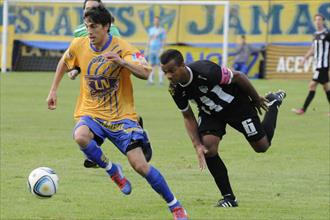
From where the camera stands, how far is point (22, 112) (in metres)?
21.2

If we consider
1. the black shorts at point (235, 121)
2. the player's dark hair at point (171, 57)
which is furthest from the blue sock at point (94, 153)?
the black shorts at point (235, 121)

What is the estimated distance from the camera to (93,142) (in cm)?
967

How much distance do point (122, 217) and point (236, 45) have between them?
82.5 ft

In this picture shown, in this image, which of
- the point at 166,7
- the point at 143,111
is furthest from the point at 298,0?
the point at 143,111

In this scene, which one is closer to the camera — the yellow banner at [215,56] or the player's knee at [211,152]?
the player's knee at [211,152]

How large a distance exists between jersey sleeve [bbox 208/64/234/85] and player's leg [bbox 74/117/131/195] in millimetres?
1494

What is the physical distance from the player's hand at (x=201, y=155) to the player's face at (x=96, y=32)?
1.87 meters

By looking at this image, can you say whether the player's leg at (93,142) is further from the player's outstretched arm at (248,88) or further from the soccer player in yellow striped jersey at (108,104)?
the player's outstretched arm at (248,88)

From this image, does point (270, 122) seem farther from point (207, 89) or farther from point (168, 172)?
point (168, 172)

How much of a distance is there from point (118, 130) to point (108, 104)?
328 millimetres

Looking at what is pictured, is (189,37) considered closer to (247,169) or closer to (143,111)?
(143,111)

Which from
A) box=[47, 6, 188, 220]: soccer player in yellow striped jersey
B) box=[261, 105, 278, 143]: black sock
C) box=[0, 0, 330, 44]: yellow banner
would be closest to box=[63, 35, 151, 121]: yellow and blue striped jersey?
box=[47, 6, 188, 220]: soccer player in yellow striped jersey

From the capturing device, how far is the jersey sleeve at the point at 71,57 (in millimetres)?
9797

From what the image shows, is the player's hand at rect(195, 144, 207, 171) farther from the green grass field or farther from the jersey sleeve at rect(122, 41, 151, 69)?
the jersey sleeve at rect(122, 41, 151, 69)
